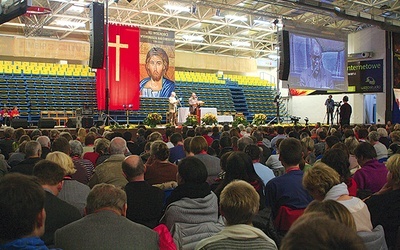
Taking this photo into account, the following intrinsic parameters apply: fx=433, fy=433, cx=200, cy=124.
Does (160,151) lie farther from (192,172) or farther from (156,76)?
(156,76)

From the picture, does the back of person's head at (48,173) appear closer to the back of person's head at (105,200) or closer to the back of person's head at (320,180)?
the back of person's head at (105,200)

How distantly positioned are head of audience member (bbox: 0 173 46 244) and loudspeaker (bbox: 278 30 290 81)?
13399mm

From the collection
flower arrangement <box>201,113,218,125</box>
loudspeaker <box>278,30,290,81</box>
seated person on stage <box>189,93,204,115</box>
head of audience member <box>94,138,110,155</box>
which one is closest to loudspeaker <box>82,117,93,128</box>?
flower arrangement <box>201,113,218,125</box>

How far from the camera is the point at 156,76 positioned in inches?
736

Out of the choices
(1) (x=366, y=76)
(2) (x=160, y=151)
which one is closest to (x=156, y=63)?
(1) (x=366, y=76)

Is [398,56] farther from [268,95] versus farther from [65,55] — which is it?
[65,55]

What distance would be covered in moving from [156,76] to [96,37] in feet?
26.1

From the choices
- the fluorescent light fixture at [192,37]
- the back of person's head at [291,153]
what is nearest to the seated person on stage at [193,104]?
the fluorescent light fixture at [192,37]

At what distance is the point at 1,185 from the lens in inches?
64.0

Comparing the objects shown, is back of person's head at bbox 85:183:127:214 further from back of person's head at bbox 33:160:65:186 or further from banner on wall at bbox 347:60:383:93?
banner on wall at bbox 347:60:383:93

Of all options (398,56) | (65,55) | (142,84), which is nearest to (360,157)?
(142,84)

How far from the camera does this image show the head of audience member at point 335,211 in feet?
4.75

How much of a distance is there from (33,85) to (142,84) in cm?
571

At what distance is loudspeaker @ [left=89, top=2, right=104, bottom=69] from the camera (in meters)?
10.7
